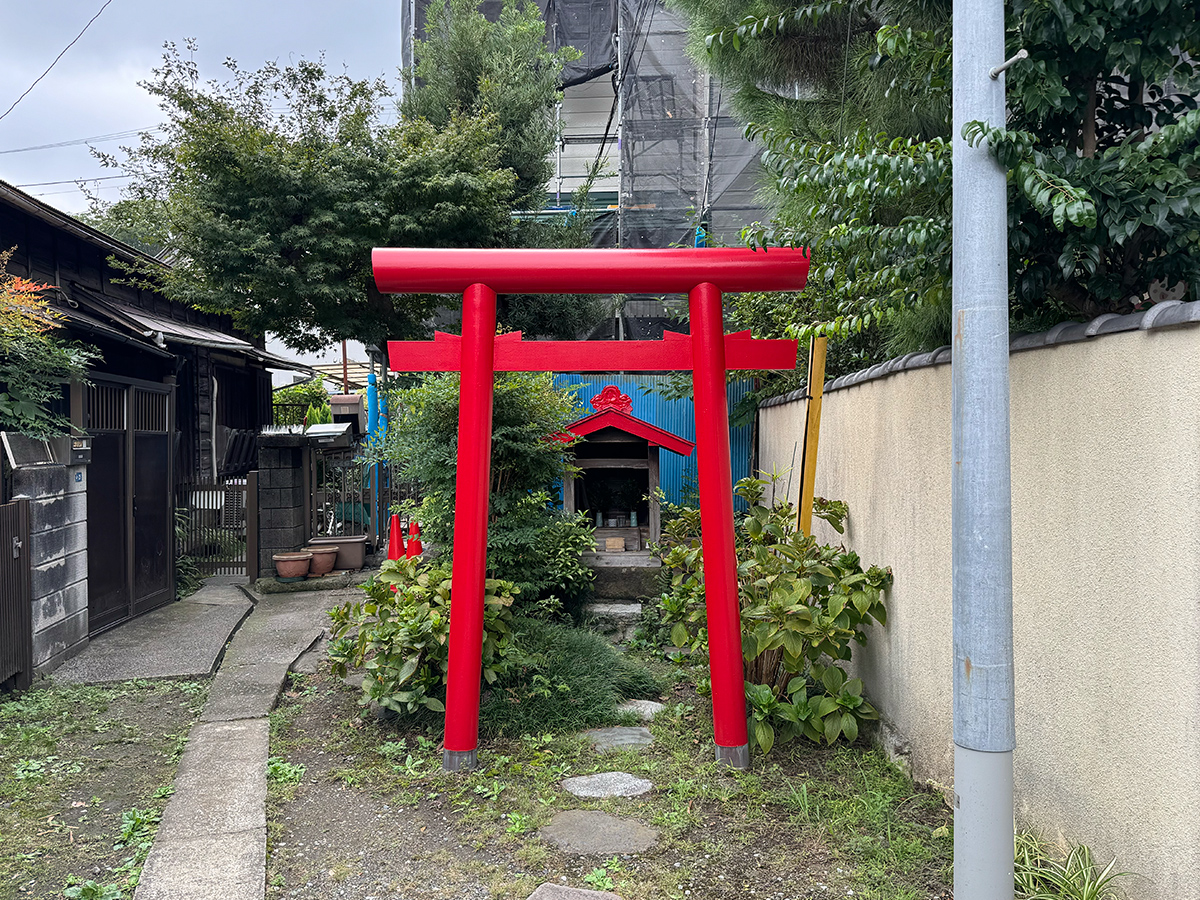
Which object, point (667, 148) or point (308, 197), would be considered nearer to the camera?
point (308, 197)

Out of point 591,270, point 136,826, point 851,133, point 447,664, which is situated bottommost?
point 136,826

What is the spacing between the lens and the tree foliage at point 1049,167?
268 cm

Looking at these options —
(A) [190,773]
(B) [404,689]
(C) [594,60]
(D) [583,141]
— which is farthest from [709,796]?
(D) [583,141]

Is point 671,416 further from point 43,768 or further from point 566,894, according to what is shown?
point 566,894

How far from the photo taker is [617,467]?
804 cm

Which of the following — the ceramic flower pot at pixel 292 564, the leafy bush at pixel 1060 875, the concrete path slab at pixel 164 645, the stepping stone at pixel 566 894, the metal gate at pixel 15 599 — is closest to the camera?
the leafy bush at pixel 1060 875

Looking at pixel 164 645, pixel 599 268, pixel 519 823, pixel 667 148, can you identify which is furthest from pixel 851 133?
pixel 667 148

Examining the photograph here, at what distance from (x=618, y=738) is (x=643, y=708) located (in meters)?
0.55

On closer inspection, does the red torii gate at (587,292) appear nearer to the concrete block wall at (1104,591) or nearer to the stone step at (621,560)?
the concrete block wall at (1104,591)

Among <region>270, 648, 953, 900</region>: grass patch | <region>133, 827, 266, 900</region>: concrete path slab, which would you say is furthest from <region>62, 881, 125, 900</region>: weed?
<region>270, 648, 953, 900</region>: grass patch

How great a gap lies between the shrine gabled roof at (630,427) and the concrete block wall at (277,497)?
147 inches

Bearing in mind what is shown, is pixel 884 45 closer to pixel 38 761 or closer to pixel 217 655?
pixel 38 761

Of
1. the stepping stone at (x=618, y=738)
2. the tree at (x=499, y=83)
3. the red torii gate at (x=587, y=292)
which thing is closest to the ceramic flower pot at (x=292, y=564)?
the red torii gate at (x=587, y=292)

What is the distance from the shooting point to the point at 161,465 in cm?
A: 844
